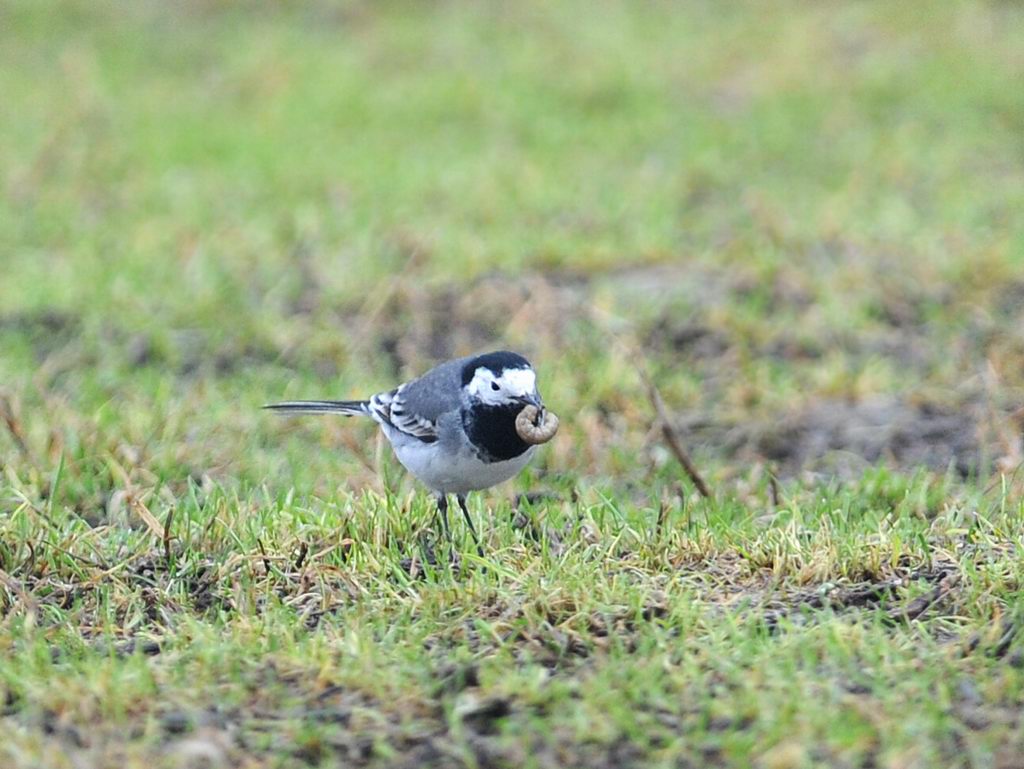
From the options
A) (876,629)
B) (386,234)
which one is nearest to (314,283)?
(386,234)

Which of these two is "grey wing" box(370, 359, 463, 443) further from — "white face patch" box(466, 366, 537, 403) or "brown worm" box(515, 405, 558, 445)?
"brown worm" box(515, 405, 558, 445)

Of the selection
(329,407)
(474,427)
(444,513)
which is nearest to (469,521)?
(444,513)

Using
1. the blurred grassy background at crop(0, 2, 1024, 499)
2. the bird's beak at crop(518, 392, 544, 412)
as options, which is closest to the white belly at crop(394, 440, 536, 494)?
the bird's beak at crop(518, 392, 544, 412)

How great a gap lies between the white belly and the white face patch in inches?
6.5

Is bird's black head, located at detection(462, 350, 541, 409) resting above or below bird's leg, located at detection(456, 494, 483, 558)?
above

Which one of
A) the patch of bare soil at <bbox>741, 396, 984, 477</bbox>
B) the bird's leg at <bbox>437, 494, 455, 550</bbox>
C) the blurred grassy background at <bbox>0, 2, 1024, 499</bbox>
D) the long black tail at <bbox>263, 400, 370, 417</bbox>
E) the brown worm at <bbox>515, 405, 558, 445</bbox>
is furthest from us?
the blurred grassy background at <bbox>0, 2, 1024, 499</bbox>

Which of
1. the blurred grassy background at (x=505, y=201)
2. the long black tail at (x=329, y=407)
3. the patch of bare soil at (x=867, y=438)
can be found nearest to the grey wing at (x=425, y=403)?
the long black tail at (x=329, y=407)

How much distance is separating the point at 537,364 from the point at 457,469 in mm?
2276

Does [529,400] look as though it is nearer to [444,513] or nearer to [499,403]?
[499,403]

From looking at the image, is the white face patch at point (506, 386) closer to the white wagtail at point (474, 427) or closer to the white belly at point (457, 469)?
the white wagtail at point (474, 427)

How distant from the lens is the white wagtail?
4.48 metres

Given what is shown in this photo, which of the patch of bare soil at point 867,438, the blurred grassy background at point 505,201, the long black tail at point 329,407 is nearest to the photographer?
the long black tail at point 329,407

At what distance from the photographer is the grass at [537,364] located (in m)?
3.66

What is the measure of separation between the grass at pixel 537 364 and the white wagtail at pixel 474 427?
150 mm
